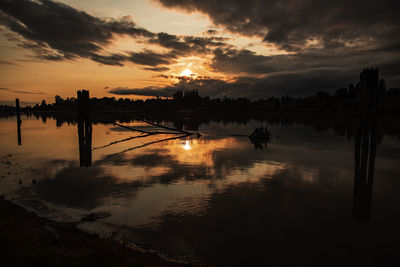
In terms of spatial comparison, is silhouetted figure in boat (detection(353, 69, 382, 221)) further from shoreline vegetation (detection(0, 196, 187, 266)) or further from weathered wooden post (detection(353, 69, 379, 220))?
shoreline vegetation (detection(0, 196, 187, 266))

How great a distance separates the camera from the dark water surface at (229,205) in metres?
7.00

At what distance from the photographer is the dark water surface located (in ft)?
23.0

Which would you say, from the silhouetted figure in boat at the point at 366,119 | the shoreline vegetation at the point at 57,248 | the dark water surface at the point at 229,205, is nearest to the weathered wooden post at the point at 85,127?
the dark water surface at the point at 229,205

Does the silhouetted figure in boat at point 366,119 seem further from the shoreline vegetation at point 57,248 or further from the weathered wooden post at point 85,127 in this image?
the weathered wooden post at point 85,127

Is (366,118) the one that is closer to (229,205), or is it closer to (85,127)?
(229,205)

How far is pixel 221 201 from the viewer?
10.4m

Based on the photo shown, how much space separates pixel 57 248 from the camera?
597cm

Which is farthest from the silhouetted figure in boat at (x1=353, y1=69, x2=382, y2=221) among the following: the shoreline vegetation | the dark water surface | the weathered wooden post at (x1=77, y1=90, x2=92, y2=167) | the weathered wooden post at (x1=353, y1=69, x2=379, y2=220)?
the weathered wooden post at (x1=77, y1=90, x2=92, y2=167)

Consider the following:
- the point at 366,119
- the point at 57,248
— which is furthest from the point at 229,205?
the point at 366,119

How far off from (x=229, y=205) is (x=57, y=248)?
250 inches

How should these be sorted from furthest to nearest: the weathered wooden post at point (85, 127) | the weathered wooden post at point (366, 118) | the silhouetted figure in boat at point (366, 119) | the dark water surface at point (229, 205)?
the weathered wooden post at point (85, 127), the weathered wooden post at point (366, 118), the silhouetted figure in boat at point (366, 119), the dark water surface at point (229, 205)

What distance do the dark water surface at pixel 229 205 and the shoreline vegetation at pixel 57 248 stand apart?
705 millimetres

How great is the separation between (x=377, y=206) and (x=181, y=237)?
892 cm

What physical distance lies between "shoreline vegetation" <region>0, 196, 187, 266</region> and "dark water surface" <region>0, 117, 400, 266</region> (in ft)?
2.31
